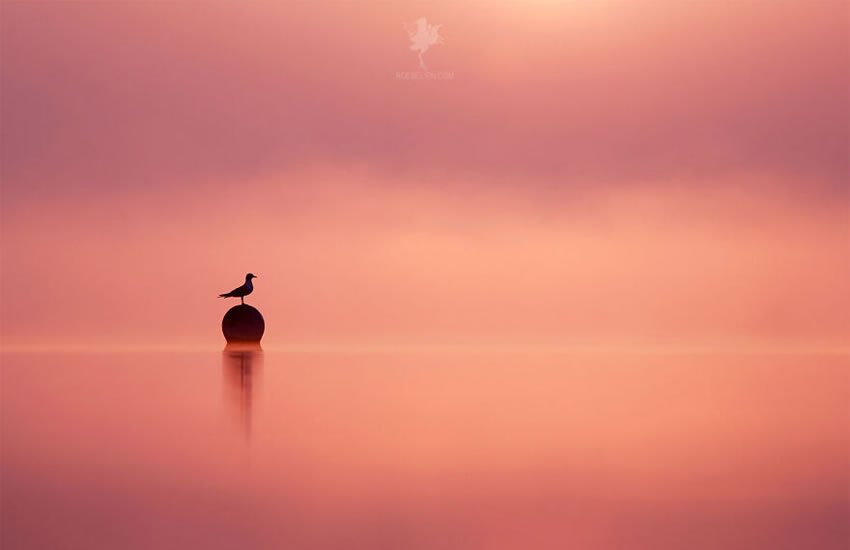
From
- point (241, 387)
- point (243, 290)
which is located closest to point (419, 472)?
point (241, 387)

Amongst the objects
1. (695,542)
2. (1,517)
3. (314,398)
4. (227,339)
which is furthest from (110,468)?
(227,339)

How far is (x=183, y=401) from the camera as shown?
3375 cm

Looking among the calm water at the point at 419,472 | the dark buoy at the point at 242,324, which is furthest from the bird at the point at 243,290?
the calm water at the point at 419,472

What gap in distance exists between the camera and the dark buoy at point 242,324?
79.1 m

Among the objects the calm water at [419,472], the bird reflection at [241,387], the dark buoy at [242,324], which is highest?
the dark buoy at [242,324]

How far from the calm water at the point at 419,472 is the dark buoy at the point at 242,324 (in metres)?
42.2

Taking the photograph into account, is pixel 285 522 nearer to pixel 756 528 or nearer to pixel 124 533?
pixel 124 533

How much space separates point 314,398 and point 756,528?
79.7 feet

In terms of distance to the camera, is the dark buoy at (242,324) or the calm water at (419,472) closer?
the calm water at (419,472)

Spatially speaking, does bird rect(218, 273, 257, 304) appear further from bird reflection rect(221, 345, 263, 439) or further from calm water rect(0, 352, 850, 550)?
calm water rect(0, 352, 850, 550)

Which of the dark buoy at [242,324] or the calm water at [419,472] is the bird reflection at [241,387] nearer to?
the calm water at [419,472]

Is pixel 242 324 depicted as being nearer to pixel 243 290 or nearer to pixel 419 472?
pixel 243 290

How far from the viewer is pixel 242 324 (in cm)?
7944

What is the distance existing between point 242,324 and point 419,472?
62731 millimetres
